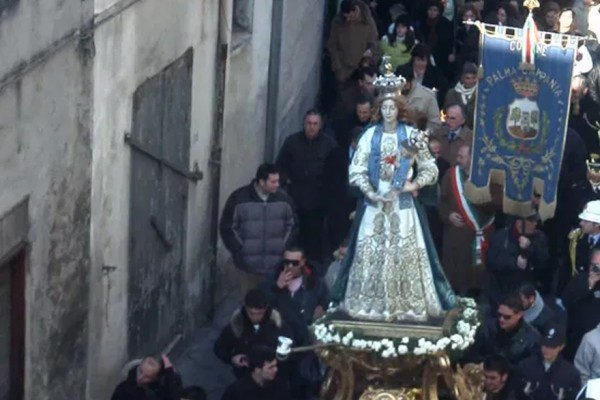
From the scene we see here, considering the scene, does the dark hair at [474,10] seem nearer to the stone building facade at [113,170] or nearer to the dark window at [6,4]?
the stone building facade at [113,170]

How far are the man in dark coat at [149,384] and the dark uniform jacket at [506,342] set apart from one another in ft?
7.52

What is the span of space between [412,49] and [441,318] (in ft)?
28.6

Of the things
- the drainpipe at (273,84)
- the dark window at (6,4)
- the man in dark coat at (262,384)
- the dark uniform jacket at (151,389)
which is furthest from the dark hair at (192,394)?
the drainpipe at (273,84)

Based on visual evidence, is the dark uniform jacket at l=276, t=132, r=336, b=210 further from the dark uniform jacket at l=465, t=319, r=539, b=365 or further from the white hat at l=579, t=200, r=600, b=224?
the dark uniform jacket at l=465, t=319, r=539, b=365

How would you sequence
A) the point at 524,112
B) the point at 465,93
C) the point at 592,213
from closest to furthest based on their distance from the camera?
1. the point at 592,213
2. the point at 524,112
3. the point at 465,93

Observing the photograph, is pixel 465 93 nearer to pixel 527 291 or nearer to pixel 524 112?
pixel 524 112

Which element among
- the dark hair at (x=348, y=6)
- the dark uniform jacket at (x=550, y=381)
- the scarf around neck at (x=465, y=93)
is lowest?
the dark uniform jacket at (x=550, y=381)

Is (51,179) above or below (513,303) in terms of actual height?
above

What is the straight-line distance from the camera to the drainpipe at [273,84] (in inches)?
847

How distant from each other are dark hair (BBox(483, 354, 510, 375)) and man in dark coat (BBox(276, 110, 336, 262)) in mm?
4379

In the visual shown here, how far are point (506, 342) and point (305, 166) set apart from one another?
3852 millimetres

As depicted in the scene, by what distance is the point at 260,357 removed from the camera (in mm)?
15625

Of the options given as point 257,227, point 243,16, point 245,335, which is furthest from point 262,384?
point 243,16

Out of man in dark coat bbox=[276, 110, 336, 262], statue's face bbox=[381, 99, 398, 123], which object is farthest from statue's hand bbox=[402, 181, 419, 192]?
man in dark coat bbox=[276, 110, 336, 262]
